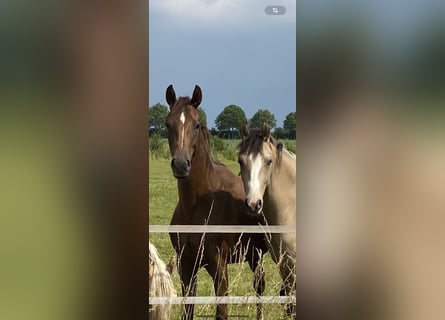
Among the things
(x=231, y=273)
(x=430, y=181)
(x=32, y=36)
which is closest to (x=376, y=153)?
(x=430, y=181)

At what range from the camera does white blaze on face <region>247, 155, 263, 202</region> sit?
2.28 metres

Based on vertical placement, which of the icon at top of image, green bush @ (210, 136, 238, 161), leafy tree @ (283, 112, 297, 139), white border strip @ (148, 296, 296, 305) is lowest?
white border strip @ (148, 296, 296, 305)

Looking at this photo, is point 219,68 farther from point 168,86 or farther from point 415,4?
point 415,4

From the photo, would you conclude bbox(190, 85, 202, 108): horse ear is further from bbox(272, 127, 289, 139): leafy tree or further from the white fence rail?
the white fence rail

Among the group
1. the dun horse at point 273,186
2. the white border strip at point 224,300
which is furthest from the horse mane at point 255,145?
the white border strip at point 224,300

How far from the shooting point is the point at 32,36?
2176mm

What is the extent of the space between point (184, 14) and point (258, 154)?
0.68 m

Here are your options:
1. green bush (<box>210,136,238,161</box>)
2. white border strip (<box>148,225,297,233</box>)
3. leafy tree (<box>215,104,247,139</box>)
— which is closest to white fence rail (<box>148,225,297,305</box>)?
white border strip (<box>148,225,297,233</box>)

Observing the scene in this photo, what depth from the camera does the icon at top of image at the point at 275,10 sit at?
7.32 feet

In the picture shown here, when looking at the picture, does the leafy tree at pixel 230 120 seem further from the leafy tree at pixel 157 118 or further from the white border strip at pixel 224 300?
the white border strip at pixel 224 300

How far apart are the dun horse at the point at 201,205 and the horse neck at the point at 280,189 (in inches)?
3.2

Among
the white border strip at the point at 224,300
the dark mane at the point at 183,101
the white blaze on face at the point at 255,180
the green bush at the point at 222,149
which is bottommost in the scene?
the white border strip at the point at 224,300

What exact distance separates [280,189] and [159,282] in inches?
26.1

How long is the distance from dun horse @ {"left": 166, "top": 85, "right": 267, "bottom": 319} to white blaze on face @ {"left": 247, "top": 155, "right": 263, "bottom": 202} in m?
0.04
